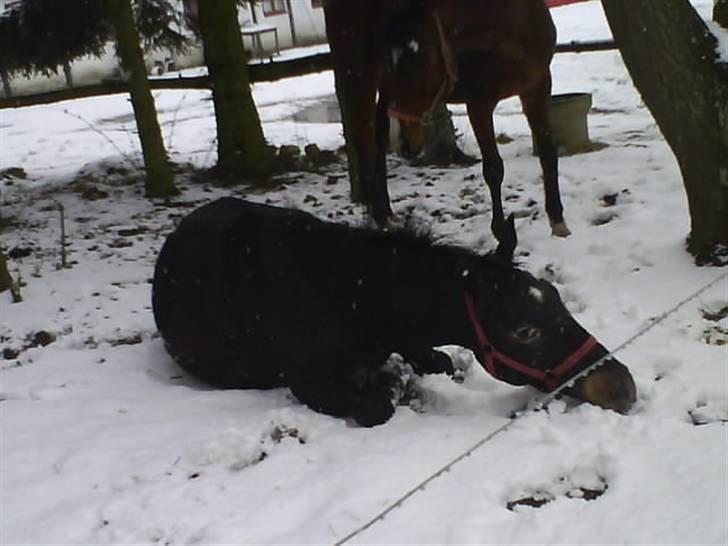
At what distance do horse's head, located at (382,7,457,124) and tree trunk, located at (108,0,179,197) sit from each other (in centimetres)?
258

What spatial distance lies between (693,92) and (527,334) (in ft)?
6.31

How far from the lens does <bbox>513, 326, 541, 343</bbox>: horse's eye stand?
2957 millimetres

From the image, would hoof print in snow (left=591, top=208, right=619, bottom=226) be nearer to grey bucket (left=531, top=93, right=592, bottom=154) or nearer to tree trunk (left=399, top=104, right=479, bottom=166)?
grey bucket (left=531, top=93, right=592, bottom=154)

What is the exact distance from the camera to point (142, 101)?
718 centimetres

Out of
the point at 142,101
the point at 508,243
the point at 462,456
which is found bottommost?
the point at 462,456

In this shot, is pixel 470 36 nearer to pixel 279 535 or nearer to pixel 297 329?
pixel 297 329

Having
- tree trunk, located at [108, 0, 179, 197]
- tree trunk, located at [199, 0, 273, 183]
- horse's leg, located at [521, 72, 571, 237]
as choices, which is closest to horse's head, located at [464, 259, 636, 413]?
horse's leg, located at [521, 72, 571, 237]

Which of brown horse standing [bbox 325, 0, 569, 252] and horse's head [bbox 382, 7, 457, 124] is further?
horse's head [bbox 382, 7, 457, 124]

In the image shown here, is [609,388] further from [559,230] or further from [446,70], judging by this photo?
[446,70]

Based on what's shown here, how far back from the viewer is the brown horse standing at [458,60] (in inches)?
191

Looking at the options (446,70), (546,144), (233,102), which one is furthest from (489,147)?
(233,102)

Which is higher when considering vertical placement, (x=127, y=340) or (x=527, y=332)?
(x=527, y=332)

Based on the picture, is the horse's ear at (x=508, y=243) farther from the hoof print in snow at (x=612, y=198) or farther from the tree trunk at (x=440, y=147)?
the tree trunk at (x=440, y=147)

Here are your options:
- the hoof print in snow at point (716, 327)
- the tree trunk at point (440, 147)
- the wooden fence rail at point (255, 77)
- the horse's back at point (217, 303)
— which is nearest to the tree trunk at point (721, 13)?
the hoof print in snow at point (716, 327)
